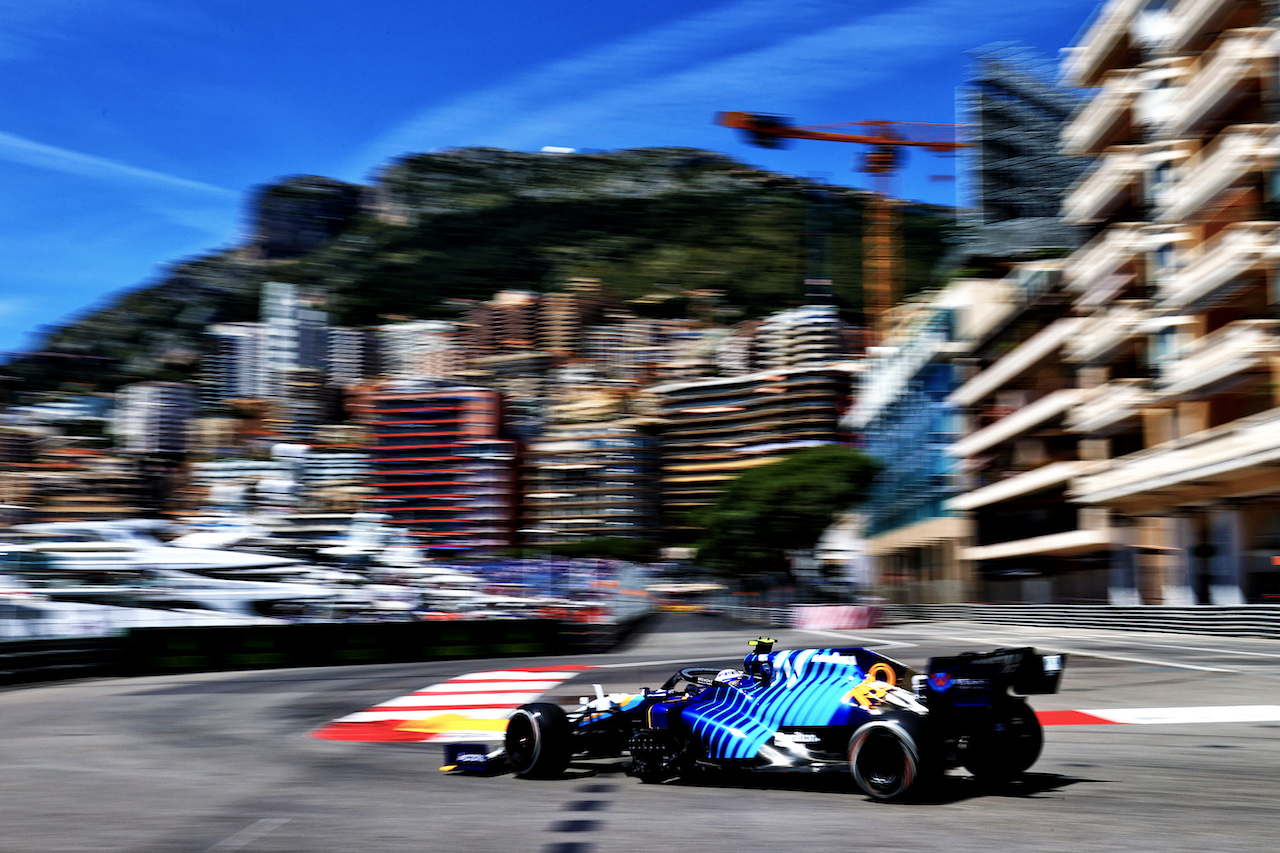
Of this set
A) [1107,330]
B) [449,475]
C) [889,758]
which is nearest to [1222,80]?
[1107,330]

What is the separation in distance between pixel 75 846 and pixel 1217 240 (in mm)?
35715

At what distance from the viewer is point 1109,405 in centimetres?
4175

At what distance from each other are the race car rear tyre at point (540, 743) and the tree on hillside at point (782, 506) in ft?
238

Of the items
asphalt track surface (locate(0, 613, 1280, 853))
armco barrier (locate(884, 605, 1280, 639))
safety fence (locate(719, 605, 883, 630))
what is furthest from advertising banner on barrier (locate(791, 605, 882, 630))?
asphalt track surface (locate(0, 613, 1280, 853))

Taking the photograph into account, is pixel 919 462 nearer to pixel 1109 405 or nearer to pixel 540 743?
pixel 1109 405

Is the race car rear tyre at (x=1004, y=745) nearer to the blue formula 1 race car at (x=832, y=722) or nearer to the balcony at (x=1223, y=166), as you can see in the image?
the blue formula 1 race car at (x=832, y=722)

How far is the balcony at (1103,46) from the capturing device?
4191cm

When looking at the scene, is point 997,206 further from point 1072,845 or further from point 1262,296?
point 1072,845

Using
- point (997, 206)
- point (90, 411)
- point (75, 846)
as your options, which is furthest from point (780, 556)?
point (90, 411)

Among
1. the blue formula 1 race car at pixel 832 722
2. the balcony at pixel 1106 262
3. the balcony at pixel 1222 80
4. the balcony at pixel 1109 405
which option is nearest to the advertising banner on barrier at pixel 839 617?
the balcony at pixel 1109 405

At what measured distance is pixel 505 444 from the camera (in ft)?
655

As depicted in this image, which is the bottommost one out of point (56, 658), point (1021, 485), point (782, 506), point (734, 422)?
point (56, 658)

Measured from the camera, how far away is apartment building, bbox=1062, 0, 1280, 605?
3244 cm

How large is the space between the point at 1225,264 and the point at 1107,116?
12267 millimetres
